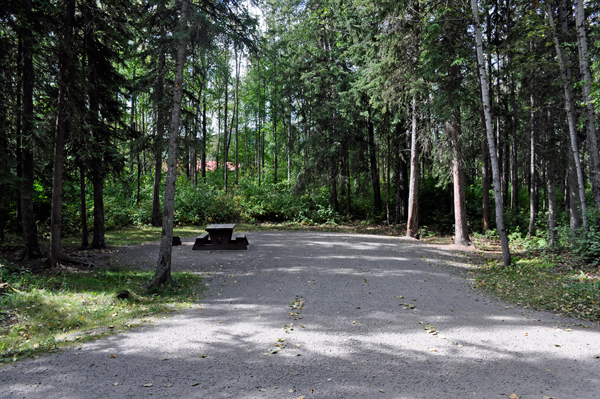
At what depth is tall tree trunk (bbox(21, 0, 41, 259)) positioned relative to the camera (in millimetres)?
8344

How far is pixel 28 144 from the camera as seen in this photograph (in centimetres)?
852

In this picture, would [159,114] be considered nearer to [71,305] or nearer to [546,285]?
[71,305]

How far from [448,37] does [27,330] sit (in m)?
13.0

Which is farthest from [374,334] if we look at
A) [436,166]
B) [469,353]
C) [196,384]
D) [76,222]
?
[76,222]

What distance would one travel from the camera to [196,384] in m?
3.48

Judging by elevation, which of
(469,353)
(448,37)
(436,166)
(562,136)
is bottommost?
(469,353)

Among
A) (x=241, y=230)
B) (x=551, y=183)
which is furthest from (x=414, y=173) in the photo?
(x=241, y=230)

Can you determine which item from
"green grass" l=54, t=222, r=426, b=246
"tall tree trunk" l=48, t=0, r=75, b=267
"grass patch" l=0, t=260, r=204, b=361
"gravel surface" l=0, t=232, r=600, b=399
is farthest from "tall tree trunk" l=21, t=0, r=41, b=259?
"gravel surface" l=0, t=232, r=600, b=399

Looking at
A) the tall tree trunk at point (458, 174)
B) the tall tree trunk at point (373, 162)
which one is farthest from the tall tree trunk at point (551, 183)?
the tall tree trunk at point (373, 162)

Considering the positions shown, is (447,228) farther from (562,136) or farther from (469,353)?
(469,353)

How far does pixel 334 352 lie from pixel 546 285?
611cm

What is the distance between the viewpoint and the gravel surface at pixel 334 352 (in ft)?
11.2

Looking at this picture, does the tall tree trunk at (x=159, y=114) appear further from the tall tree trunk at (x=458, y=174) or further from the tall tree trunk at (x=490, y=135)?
the tall tree trunk at (x=458, y=174)

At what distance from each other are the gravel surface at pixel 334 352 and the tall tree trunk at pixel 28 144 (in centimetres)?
606
